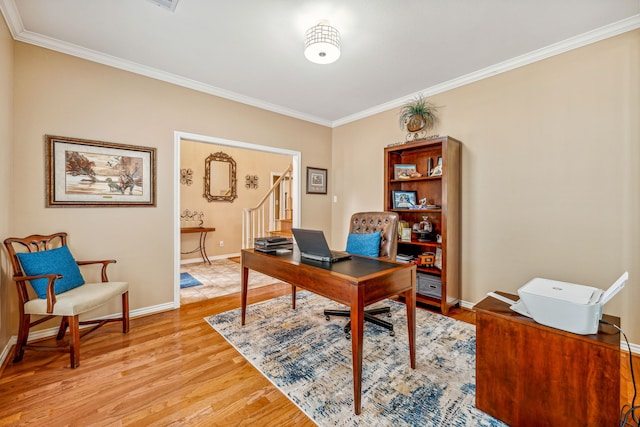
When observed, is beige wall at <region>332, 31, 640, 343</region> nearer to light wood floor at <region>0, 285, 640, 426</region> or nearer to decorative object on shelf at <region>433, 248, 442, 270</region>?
decorative object on shelf at <region>433, 248, 442, 270</region>

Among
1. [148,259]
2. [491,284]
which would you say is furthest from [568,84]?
[148,259]

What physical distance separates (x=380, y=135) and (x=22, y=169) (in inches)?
151

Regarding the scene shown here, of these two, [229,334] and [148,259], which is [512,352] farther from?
[148,259]

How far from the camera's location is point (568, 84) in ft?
7.97

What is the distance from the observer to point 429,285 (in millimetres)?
3123

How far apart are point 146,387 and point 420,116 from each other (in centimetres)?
365

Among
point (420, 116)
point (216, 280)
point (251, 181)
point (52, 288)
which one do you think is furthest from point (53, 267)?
point (251, 181)

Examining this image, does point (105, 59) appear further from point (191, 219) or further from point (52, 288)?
point (191, 219)

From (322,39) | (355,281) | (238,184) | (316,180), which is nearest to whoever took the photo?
(355,281)

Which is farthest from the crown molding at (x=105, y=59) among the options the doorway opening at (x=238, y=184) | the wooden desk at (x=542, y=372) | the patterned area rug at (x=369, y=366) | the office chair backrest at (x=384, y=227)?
the wooden desk at (x=542, y=372)

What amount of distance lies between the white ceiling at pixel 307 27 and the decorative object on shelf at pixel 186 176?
8.96 ft

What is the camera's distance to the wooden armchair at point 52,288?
1.96m

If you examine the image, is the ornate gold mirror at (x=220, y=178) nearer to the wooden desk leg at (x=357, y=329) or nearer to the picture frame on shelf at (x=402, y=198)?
the picture frame on shelf at (x=402, y=198)

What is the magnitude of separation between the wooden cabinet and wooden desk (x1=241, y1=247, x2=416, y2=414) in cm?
128
